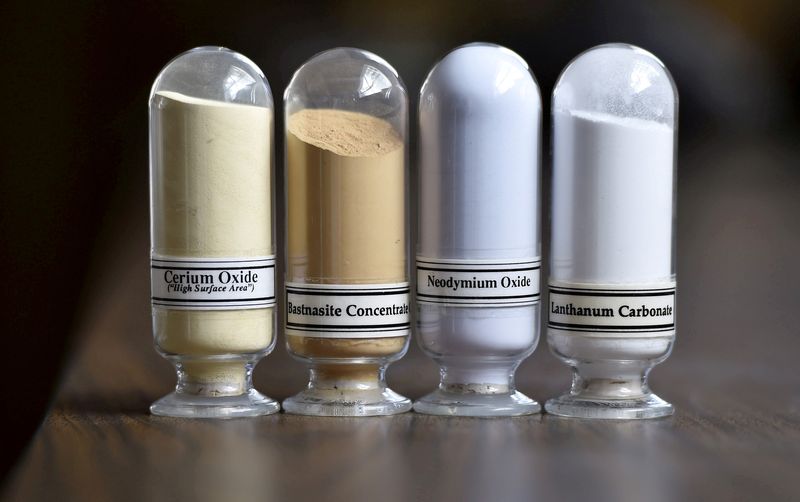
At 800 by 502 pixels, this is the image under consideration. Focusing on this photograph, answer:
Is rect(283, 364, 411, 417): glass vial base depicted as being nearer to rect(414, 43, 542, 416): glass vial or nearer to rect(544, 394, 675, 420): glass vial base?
rect(414, 43, 542, 416): glass vial

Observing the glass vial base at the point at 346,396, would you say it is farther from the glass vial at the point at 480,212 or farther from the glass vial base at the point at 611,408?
the glass vial base at the point at 611,408

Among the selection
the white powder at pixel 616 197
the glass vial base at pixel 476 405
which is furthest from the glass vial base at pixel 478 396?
the white powder at pixel 616 197

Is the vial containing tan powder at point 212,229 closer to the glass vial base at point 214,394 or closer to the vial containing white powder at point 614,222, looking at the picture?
the glass vial base at point 214,394

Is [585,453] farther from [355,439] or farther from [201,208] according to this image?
[201,208]

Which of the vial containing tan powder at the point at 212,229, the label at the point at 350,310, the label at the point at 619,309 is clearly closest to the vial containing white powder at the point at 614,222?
the label at the point at 619,309

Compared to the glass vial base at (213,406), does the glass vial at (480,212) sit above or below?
above

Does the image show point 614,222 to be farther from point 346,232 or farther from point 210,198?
point 210,198

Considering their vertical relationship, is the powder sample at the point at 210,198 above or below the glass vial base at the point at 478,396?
above
